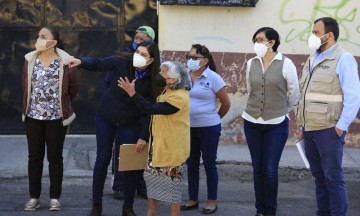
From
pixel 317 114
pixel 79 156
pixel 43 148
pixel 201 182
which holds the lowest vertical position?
pixel 201 182

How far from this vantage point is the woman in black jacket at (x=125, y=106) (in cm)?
620

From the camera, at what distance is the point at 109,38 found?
9977 mm

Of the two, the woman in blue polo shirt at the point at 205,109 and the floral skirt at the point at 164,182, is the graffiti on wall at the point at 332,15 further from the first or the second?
the floral skirt at the point at 164,182

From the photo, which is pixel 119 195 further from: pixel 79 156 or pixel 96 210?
pixel 79 156

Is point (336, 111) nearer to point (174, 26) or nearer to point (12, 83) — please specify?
point (174, 26)

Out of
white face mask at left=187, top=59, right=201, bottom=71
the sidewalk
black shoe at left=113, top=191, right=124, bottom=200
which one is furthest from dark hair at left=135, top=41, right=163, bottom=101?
the sidewalk

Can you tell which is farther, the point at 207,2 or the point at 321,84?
the point at 207,2

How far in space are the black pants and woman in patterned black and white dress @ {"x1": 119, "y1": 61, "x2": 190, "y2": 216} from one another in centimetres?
110

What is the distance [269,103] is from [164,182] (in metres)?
1.21

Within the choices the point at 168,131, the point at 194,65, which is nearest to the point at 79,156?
the point at 194,65

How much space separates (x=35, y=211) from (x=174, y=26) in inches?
145

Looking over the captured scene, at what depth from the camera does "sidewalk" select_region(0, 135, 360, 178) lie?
842 cm

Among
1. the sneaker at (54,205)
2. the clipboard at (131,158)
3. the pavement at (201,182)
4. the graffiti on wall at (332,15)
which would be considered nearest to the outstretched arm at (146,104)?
the clipboard at (131,158)

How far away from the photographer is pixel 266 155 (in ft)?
21.0
